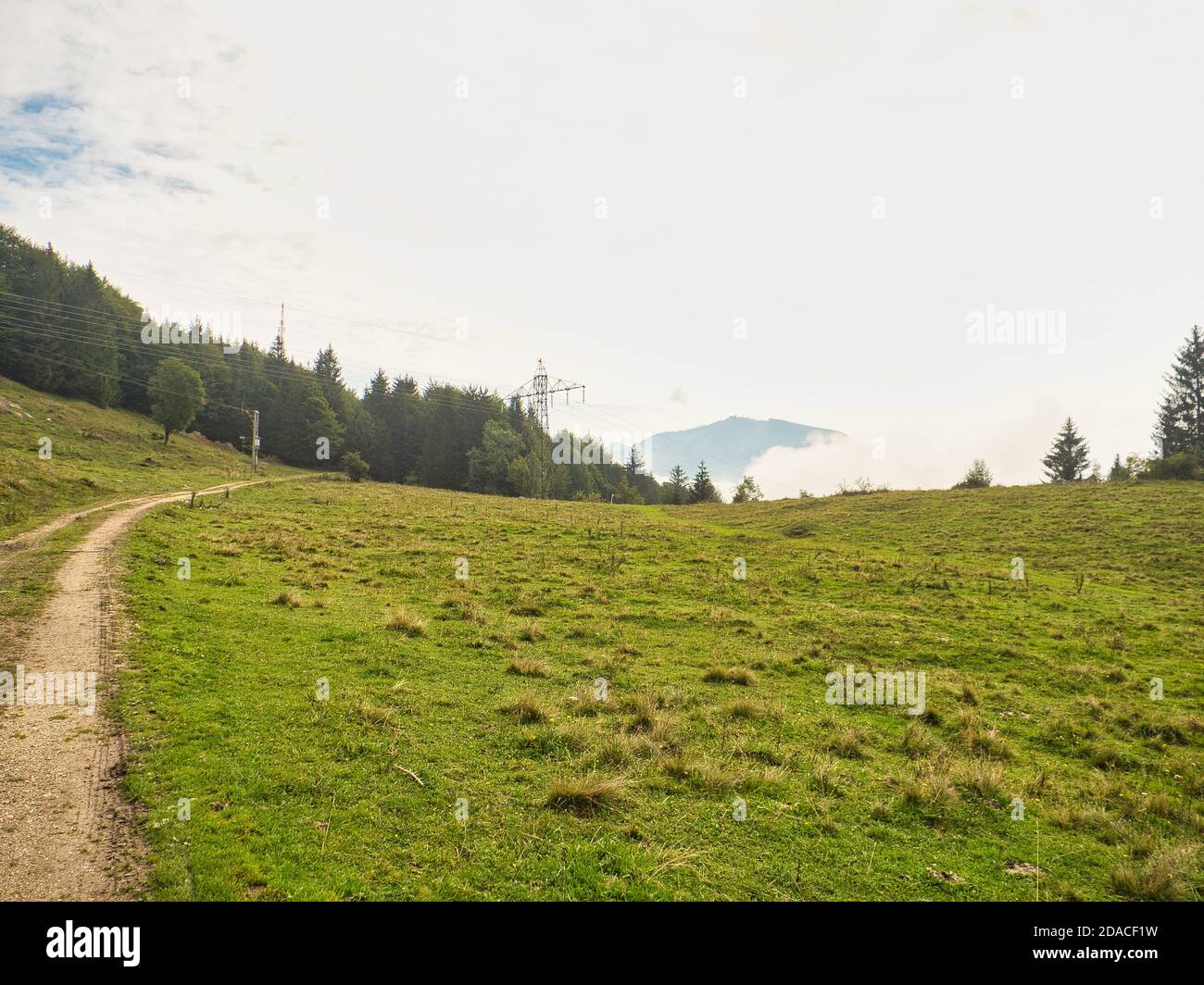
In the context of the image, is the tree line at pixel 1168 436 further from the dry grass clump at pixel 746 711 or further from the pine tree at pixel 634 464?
the pine tree at pixel 634 464

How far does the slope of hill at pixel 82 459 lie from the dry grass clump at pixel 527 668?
70.1ft

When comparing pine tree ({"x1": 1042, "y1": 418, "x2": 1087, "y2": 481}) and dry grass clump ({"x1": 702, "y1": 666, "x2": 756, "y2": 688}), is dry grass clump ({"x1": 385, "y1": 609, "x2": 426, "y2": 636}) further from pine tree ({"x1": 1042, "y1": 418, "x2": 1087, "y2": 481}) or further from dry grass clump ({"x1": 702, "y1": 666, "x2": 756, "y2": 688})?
pine tree ({"x1": 1042, "y1": 418, "x2": 1087, "y2": 481})

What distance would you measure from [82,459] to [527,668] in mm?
51104

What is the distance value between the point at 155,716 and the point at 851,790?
10676mm

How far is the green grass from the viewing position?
20.6ft

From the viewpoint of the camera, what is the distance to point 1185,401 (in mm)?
74750

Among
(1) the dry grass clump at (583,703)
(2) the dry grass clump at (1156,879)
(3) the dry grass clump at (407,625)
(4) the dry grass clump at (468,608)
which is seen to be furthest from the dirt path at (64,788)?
(2) the dry grass clump at (1156,879)

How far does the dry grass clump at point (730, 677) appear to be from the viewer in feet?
43.5

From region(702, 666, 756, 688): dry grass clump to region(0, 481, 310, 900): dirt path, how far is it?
34.8 feet

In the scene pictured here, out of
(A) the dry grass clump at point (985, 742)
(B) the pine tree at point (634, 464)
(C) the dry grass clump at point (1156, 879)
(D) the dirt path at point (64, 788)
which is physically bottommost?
(A) the dry grass clump at point (985, 742)

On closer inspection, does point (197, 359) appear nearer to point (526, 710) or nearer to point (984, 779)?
point (526, 710)

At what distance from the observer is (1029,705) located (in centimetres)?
1270

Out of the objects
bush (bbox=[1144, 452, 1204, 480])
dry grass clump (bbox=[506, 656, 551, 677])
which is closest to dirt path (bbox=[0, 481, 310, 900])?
dry grass clump (bbox=[506, 656, 551, 677])
